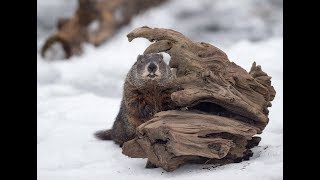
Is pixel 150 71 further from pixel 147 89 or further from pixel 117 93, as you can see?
pixel 117 93

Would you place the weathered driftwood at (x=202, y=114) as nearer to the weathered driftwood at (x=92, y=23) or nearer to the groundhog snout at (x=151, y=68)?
the groundhog snout at (x=151, y=68)

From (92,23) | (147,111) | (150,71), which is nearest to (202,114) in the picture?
(150,71)

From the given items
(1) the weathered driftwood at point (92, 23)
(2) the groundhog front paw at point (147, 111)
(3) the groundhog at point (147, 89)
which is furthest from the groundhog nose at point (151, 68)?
(1) the weathered driftwood at point (92, 23)

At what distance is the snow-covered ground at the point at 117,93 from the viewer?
382 centimetres

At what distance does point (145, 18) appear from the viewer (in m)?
10.1

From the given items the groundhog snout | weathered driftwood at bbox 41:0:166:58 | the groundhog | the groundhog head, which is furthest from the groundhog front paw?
weathered driftwood at bbox 41:0:166:58

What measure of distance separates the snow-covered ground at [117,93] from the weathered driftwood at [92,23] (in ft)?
0.65

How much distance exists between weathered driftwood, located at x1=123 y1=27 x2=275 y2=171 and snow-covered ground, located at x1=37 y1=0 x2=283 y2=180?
13cm

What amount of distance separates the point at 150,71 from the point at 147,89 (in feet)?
0.62

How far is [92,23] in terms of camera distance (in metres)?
10.2

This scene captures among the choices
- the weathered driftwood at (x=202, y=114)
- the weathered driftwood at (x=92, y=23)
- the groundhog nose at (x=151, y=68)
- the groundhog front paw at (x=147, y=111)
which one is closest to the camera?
the weathered driftwood at (x=202, y=114)

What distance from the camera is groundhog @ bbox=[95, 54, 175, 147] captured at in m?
4.26

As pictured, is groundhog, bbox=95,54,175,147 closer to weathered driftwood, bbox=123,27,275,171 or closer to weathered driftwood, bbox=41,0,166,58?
weathered driftwood, bbox=123,27,275,171
